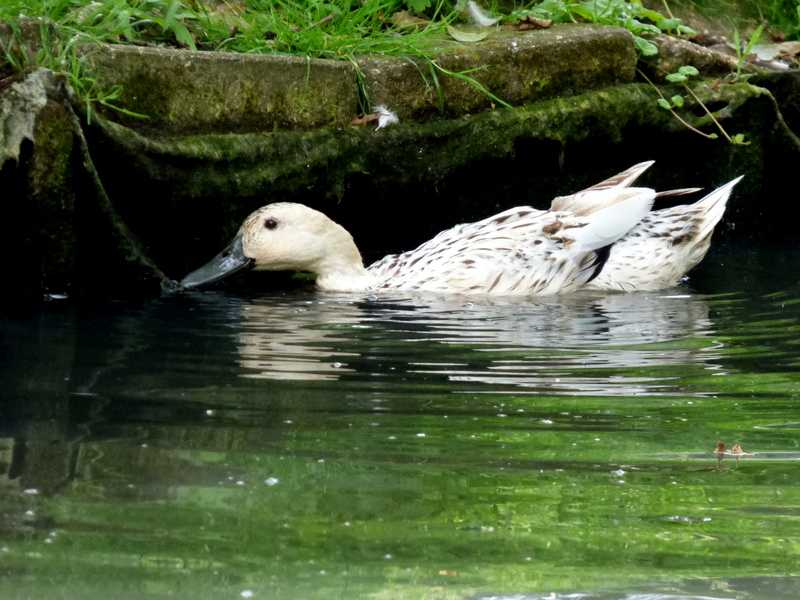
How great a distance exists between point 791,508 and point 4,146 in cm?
371

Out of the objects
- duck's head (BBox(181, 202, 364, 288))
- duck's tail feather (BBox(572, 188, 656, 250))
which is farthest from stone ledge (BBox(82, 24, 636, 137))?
duck's tail feather (BBox(572, 188, 656, 250))

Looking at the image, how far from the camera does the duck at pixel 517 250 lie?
5.76 m

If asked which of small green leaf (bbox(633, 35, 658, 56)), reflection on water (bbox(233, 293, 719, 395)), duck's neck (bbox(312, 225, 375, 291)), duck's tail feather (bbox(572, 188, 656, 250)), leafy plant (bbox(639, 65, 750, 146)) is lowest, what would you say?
reflection on water (bbox(233, 293, 719, 395))

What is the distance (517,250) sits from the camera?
5.79 m

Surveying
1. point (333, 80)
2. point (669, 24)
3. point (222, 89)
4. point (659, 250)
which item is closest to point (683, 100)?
point (669, 24)

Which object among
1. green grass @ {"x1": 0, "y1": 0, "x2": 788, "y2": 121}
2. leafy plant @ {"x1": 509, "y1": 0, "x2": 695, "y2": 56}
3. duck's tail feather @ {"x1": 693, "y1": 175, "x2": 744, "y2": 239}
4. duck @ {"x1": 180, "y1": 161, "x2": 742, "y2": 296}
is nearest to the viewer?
green grass @ {"x1": 0, "y1": 0, "x2": 788, "y2": 121}

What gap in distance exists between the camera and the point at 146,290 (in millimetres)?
5480

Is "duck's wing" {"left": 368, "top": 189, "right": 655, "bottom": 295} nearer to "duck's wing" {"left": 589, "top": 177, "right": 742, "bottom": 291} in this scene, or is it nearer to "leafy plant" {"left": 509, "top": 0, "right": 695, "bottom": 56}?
"duck's wing" {"left": 589, "top": 177, "right": 742, "bottom": 291}

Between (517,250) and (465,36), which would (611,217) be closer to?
(517,250)

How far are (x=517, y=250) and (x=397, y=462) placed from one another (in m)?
3.35

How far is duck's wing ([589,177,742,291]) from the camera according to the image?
5977 mm

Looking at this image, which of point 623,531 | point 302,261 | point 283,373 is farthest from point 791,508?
point 302,261

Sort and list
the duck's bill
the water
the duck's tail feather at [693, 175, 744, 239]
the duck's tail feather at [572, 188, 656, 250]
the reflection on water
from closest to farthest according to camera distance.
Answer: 1. the water
2. the reflection on water
3. the duck's bill
4. the duck's tail feather at [572, 188, 656, 250]
5. the duck's tail feather at [693, 175, 744, 239]

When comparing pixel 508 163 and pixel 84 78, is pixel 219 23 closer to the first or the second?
pixel 84 78
